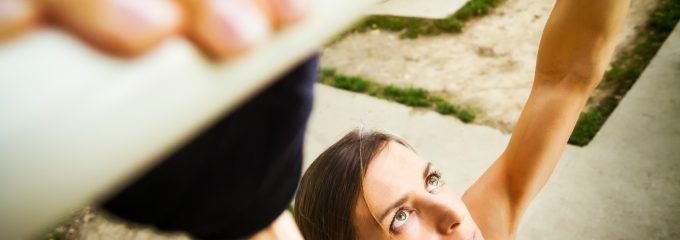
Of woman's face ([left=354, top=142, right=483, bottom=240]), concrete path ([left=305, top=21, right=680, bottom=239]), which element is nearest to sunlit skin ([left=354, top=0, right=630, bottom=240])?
woman's face ([left=354, top=142, right=483, bottom=240])

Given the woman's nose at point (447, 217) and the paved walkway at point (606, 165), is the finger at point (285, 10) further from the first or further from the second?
the paved walkway at point (606, 165)

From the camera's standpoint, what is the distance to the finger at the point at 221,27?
0.74ft

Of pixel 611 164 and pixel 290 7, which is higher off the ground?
pixel 290 7

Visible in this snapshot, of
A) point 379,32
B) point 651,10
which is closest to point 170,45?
point 651,10

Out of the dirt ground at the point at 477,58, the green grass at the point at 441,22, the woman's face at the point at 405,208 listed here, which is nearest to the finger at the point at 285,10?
the woman's face at the point at 405,208

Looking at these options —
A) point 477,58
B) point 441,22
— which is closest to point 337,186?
point 477,58

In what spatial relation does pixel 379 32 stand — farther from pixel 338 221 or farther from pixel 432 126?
Answer: pixel 338 221

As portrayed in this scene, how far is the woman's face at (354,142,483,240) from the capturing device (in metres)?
1.28

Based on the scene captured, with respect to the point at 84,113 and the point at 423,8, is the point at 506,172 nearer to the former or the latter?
the point at 84,113

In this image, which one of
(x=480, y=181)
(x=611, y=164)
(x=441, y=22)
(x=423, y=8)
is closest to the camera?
(x=480, y=181)

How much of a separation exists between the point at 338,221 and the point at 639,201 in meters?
1.57

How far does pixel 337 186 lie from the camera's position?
1416 mm

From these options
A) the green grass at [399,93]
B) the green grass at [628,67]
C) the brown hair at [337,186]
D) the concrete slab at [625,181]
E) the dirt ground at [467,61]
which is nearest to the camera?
the brown hair at [337,186]

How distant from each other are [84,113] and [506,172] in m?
1.36
